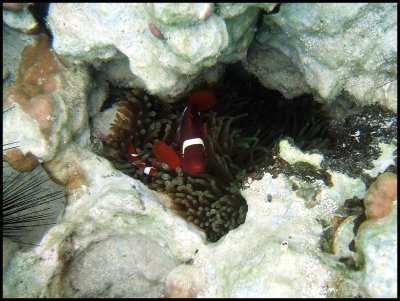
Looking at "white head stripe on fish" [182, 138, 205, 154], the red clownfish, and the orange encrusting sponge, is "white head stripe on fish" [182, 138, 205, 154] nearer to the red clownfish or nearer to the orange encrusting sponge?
the red clownfish

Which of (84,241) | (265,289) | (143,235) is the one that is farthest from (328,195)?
(84,241)

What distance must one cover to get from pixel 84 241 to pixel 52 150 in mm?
815

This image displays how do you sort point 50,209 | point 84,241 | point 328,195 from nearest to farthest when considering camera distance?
point 328,195 < point 84,241 < point 50,209

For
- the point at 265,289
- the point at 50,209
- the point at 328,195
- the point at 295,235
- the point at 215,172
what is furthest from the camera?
the point at 215,172

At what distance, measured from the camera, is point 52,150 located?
2426mm

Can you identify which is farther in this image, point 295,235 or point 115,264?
point 115,264

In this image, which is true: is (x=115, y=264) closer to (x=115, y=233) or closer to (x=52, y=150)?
(x=115, y=233)

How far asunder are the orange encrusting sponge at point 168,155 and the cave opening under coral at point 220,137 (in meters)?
0.06

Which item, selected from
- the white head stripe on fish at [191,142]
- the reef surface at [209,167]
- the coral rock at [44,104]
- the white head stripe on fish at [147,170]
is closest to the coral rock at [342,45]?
the reef surface at [209,167]

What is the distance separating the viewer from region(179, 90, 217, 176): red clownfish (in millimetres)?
2551

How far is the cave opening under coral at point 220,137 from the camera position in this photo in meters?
2.48

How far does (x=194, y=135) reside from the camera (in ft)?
9.08

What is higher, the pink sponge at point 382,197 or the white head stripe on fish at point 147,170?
the pink sponge at point 382,197

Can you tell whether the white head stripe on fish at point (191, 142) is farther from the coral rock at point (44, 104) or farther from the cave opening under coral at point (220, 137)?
the coral rock at point (44, 104)
